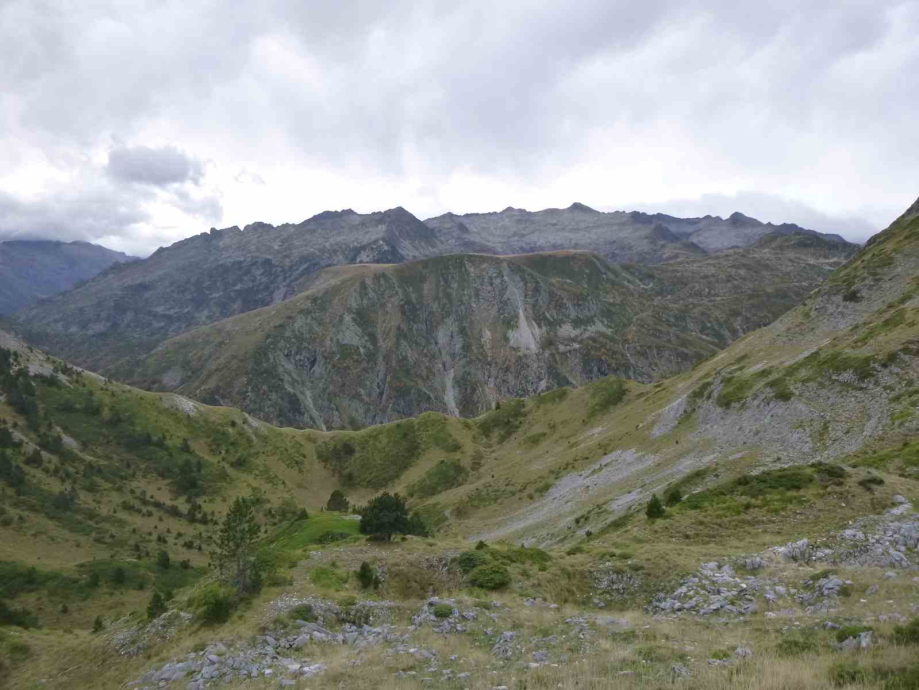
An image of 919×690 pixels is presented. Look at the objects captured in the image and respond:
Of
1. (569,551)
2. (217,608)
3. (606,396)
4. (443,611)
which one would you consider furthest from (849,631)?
(606,396)

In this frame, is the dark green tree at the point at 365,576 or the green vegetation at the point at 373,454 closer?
the dark green tree at the point at 365,576

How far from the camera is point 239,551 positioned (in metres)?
24.0

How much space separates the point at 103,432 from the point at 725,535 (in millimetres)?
104434

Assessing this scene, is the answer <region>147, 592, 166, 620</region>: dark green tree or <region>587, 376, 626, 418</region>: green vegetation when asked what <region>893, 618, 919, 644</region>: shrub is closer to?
<region>147, 592, 166, 620</region>: dark green tree

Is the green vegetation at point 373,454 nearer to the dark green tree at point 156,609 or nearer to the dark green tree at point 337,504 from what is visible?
the dark green tree at point 337,504

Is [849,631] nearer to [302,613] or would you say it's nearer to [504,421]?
[302,613]

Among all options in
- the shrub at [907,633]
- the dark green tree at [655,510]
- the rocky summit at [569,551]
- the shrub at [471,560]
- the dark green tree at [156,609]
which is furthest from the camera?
the dark green tree at [655,510]

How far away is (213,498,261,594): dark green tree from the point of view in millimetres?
23398

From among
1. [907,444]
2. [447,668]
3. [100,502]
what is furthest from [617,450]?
[100,502]

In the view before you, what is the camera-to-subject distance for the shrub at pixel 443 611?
19625 mm

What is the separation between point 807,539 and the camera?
2297 cm

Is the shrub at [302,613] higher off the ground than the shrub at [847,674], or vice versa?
the shrub at [847,674]

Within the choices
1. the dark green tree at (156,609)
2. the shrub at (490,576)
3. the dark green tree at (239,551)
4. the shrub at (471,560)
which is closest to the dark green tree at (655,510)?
the shrub at (471,560)

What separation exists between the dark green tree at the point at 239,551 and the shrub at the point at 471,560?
9.12m
